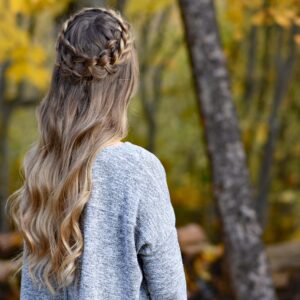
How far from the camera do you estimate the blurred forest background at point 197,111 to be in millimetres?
7219

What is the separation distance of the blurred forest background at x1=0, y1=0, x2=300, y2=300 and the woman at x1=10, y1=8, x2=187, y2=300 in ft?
8.16

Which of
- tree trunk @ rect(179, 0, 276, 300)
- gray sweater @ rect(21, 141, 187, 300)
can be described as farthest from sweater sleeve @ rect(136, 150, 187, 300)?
tree trunk @ rect(179, 0, 276, 300)

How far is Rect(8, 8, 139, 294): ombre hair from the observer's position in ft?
7.07

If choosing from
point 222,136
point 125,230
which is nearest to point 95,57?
point 125,230

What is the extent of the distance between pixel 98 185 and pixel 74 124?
0.20 meters

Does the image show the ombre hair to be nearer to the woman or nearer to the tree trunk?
the woman

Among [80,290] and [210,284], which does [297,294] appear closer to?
[210,284]

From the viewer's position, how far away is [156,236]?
2.17 meters

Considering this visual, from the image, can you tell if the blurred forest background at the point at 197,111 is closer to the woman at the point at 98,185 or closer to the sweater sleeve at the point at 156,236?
the woman at the point at 98,185

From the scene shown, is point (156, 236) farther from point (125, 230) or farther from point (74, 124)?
point (74, 124)

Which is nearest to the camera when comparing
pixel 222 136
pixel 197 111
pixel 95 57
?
pixel 95 57

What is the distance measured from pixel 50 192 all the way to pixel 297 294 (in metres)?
5.79

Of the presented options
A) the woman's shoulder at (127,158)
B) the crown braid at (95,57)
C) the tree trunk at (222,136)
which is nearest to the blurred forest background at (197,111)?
the tree trunk at (222,136)

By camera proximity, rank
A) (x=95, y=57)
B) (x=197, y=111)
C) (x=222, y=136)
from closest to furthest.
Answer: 1. (x=95, y=57)
2. (x=222, y=136)
3. (x=197, y=111)
